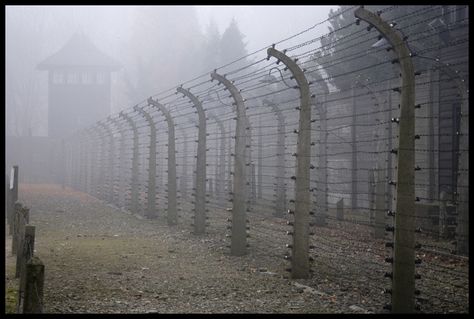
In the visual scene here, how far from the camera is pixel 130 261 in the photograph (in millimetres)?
8555

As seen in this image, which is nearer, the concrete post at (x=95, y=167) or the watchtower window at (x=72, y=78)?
the concrete post at (x=95, y=167)

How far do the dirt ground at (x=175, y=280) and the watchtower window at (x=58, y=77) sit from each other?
37.0 meters

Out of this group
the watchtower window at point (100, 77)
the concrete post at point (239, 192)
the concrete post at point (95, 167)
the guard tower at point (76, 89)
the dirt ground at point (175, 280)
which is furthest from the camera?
the watchtower window at point (100, 77)

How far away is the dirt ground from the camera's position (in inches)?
232

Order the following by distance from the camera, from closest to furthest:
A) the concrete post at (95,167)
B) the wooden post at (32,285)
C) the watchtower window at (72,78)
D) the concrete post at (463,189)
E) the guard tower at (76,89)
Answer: the wooden post at (32,285) < the concrete post at (463,189) < the concrete post at (95,167) < the guard tower at (76,89) < the watchtower window at (72,78)

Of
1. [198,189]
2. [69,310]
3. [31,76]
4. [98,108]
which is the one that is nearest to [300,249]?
[69,310]

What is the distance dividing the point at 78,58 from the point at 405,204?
147 ft

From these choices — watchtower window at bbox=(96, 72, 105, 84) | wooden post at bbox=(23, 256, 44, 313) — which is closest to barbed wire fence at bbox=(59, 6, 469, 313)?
wooden post at bbox=(23, 256, 44, 313)

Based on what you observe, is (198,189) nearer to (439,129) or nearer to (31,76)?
(439,129)

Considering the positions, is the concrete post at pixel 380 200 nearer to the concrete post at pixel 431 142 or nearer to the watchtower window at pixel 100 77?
the concrete post at pixel 431 142

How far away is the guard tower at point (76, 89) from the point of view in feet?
146

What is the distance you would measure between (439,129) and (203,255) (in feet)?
22.8

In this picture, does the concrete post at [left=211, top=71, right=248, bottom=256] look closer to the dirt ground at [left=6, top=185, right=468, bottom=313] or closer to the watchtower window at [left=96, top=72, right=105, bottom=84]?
the dirt ground at [left=6, top=185, right=468, bottom=313]

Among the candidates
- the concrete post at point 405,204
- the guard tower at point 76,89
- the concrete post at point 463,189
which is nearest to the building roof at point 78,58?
the guard tower at point 76,89
